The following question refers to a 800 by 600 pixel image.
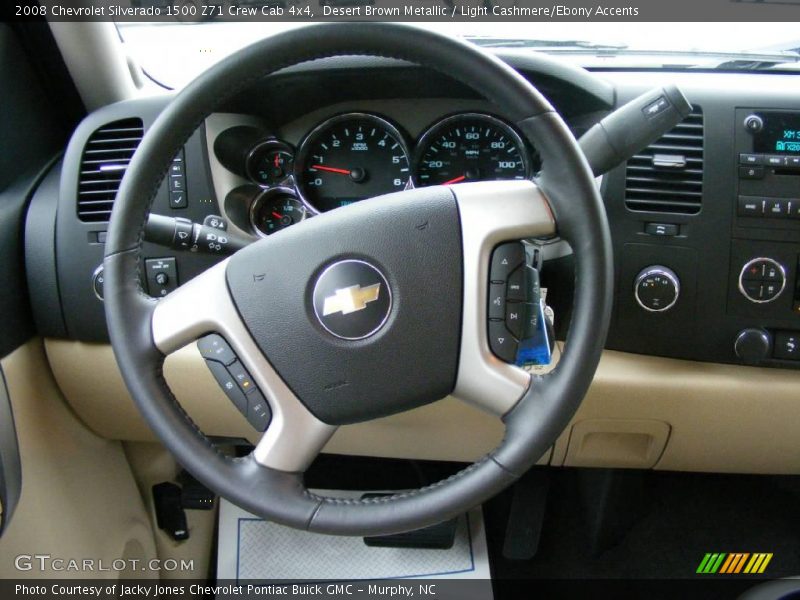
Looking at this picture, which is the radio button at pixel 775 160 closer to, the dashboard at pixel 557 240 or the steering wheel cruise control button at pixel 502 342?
the dashboard at pixel 557 240

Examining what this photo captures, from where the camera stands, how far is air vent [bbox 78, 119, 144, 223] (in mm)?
1326

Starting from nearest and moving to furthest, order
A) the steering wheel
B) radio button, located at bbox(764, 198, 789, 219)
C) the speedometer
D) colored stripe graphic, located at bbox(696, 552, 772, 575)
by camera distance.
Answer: the steering wheel < radio button, located at bbox(764, 198, 789, 219) < the speedometer < colored stripe graphic, located at bbox(696, 552, 772, 575)

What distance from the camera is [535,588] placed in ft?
5.83

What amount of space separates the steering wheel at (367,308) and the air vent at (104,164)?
446 millimetres

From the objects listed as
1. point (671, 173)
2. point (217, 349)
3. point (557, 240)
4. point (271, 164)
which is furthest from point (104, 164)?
point (671, 173)

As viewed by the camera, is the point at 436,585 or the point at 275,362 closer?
the point at 275,362

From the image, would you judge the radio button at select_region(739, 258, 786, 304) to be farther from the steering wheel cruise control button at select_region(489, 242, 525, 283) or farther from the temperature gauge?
the temperature gauge

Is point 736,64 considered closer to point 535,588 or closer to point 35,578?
point 535,588

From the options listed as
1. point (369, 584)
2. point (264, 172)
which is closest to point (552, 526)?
point (369, 584)

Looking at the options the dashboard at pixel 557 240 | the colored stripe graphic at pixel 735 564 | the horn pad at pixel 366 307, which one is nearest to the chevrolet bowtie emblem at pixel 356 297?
the horn pad at pixel 366 307

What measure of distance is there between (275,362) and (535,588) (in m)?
1.13

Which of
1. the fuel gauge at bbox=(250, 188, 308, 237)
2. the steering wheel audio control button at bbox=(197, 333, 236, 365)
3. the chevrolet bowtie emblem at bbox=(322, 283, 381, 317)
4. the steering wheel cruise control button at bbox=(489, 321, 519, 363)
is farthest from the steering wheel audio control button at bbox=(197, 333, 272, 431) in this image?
the fuel gauge at bbox=(250, 188, 308, 237)

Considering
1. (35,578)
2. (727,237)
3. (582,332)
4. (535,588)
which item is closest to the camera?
(582,332)

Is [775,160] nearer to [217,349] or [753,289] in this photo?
[753,289]
